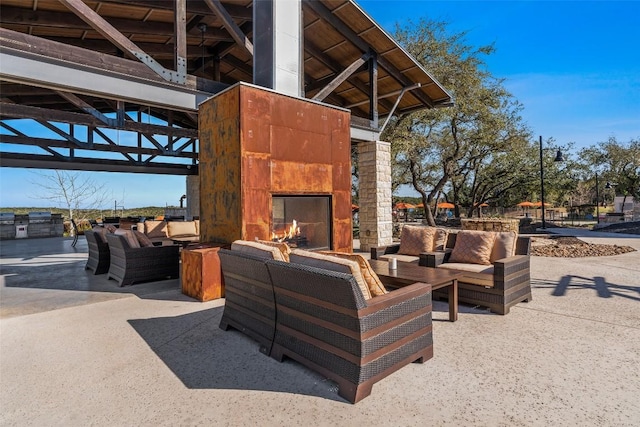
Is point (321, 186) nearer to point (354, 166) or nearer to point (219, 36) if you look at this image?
point (219, 36)

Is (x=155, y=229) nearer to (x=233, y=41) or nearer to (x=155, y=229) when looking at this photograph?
(x=155, y=229)

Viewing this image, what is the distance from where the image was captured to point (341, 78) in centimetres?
692

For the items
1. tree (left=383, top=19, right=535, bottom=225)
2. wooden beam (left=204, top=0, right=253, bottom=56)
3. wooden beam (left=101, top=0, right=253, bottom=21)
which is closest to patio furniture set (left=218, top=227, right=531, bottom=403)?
wooden beam (left=204, top=0, right=253, bottom=56)

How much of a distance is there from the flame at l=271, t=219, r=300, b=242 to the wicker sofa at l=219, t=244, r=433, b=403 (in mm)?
2062

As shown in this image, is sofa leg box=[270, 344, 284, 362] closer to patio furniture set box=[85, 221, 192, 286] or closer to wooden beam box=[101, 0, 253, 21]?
patio furniture set box=[85, 221, 192, 286]

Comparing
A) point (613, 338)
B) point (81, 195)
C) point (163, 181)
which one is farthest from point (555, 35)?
point (81, 195)

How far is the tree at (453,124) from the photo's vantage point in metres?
11.3

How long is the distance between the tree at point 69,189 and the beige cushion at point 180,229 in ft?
34.5

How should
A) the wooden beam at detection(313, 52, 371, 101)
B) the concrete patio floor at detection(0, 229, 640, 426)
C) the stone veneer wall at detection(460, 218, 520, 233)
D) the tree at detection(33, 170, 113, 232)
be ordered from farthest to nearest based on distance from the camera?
1. the tree at detection(33, 170, 113, 232)
2. the stone veneer wall at detection(460, 218, 520, 233)
3. the wooden beam at detection(313, 52, 371, 101)
4. the concrete patio floor at detection(0, 229, 640, 426)

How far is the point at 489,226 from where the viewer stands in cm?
842

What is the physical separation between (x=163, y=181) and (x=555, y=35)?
713 inches

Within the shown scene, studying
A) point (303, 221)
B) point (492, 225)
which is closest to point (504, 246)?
point (303, 221)

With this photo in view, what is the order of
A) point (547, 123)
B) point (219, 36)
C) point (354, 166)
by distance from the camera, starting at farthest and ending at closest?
point (547, 123) → point (354, 166) → point (219, 36)

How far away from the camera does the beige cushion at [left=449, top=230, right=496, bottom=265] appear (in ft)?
14.4
